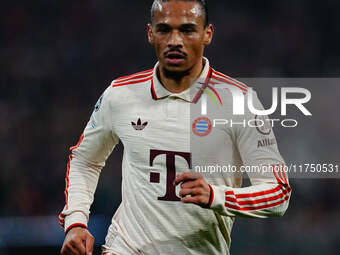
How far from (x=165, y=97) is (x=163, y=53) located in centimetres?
25

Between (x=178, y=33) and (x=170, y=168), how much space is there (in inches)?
27.5

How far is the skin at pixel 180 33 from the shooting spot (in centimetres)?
303

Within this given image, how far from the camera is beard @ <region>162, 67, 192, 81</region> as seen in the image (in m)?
3.12

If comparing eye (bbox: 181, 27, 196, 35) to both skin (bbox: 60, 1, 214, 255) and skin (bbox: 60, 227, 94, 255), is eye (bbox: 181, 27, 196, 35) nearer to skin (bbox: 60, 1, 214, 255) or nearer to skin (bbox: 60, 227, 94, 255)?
skin (bbox: 60, 1, 214, 255)

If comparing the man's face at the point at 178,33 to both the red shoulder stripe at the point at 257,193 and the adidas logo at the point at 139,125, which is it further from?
the red shoulder stripe at the point at 257,193

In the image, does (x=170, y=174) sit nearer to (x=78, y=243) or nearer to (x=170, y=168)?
A: (x=170, y=168)

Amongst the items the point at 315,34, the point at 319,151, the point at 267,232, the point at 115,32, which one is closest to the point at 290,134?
the point at 319,151

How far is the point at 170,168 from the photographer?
303cm

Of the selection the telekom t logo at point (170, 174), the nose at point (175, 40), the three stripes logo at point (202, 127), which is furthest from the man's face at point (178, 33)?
the telekom t logo at point (170, 174)

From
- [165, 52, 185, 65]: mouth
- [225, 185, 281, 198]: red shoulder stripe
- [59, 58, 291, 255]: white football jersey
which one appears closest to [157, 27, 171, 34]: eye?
[165, 52, 185, 65]: mouth

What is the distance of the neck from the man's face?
0.05 m

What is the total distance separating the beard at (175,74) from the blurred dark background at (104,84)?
2954 millimetres

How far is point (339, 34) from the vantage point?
8367 millimetres

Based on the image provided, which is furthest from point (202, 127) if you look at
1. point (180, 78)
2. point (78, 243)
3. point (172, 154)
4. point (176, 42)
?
point (78, 243)
